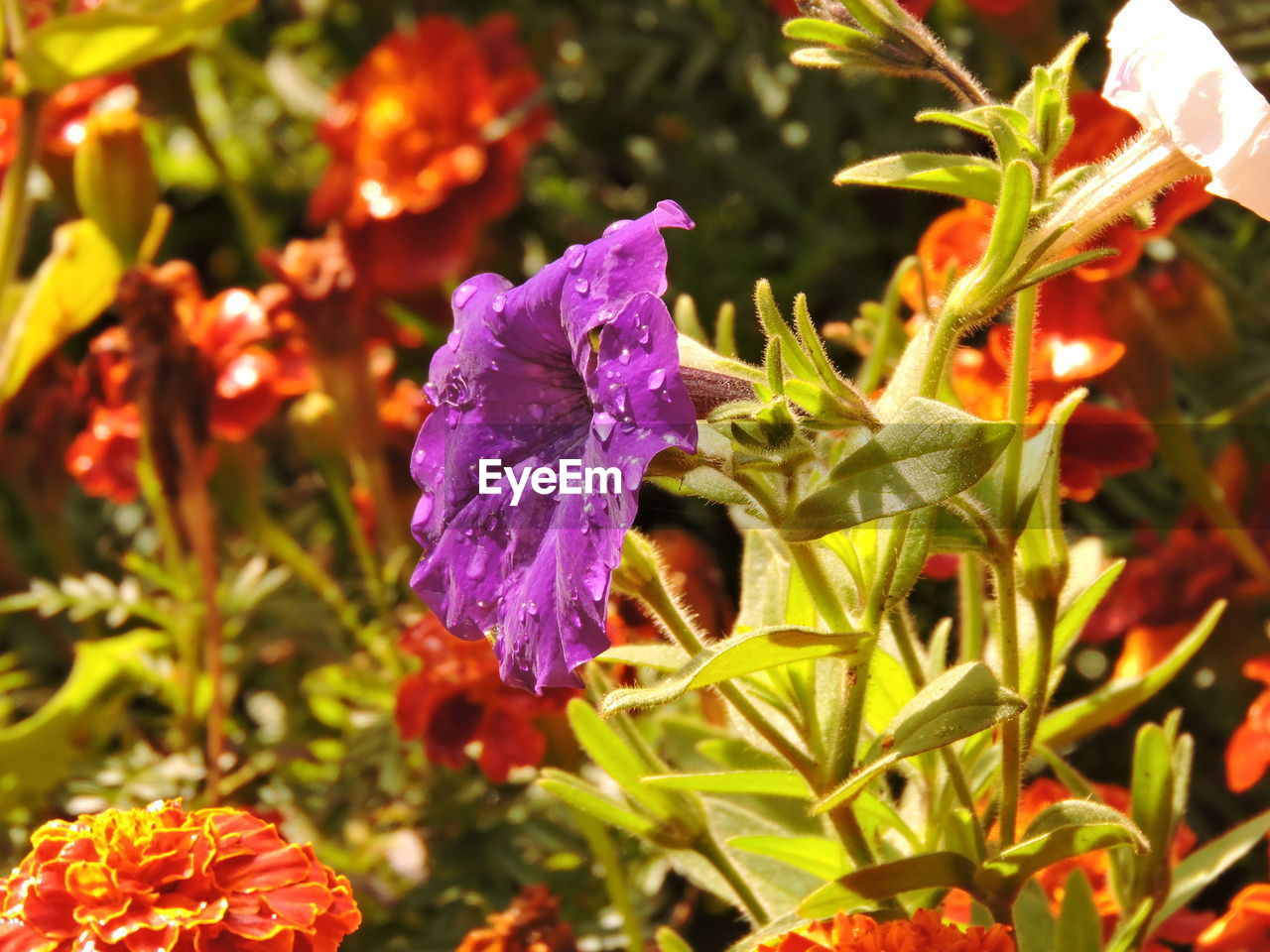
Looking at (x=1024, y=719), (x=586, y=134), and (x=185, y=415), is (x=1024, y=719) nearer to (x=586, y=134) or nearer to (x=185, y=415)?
(x=185, y=415)

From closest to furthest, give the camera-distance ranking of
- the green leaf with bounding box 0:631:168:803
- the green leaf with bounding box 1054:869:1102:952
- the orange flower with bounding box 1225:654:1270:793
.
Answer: the green leaf with bounding box 1054:869:1102:952, the orange flower with bounding box 1225:654:1270:793, the green leaf with bounding box 0:631:168:803

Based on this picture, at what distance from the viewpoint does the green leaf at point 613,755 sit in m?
0.50

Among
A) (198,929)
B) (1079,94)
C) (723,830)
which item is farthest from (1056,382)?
(198,929)

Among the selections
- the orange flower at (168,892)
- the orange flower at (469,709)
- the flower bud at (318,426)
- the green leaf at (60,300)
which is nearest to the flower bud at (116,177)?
the green leaf at (60,300)

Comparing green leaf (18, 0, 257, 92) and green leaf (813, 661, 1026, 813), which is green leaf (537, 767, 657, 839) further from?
green leaf (18, 0, 257, 92)

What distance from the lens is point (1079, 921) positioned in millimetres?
486

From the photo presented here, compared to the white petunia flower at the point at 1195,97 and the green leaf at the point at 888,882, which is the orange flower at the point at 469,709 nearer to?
the green leaf at the point at 888,882

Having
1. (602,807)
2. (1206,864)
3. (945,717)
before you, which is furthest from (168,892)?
(1206,864)

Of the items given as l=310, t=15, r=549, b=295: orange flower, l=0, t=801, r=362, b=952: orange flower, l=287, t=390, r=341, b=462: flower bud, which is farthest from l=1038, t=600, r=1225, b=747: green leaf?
l=310, t=15, r=549, b=295: orange flower

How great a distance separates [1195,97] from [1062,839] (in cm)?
20

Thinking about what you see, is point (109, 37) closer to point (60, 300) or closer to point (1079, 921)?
point (60, 300)

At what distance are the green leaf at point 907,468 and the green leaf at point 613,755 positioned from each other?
0.47ft

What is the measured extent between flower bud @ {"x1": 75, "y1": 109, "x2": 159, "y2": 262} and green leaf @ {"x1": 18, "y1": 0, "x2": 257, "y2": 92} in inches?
1.5

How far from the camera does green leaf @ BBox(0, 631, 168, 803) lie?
0.73 m
